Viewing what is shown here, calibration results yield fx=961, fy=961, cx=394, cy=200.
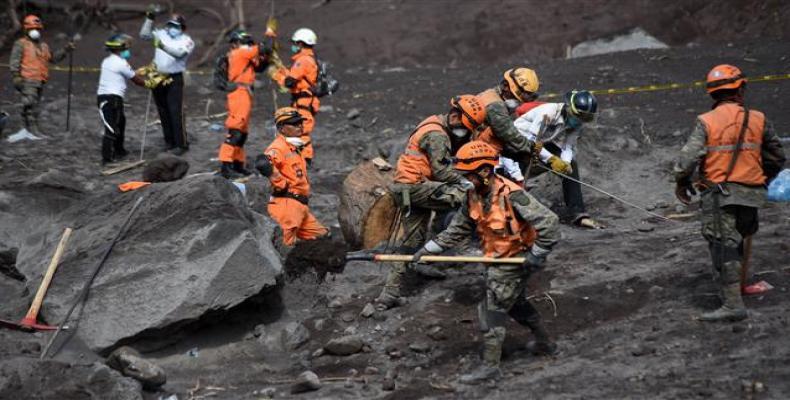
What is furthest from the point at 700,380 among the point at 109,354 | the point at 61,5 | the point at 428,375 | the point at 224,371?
the point at 61,5

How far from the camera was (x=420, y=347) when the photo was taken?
752cm

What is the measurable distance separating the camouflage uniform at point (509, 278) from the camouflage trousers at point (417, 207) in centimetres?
119

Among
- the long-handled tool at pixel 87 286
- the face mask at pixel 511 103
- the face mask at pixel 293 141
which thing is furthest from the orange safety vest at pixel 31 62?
the face mask at pixel 511 103

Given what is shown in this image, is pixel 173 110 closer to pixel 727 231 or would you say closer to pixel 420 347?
pixel 420 347

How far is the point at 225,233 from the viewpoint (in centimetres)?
789

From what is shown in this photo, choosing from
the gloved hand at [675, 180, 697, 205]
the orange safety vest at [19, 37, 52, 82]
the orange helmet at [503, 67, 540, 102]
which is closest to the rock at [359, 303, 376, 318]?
the orange helmet at [503, 67, 540, 102]

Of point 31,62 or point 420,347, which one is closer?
point 420,347

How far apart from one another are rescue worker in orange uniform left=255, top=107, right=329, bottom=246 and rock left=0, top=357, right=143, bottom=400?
2827 millimetres

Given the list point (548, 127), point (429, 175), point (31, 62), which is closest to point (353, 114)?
point (31, 62)

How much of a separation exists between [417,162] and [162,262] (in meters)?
2.31

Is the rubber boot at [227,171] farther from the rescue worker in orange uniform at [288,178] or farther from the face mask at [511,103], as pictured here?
the face mask at [511,103]

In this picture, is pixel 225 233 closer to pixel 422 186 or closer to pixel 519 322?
pixel 422 186

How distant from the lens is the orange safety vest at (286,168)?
9.14 metres

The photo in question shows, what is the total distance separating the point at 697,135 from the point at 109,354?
4.74m
